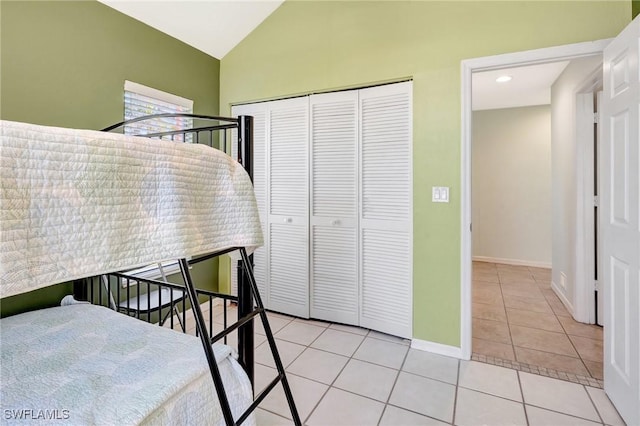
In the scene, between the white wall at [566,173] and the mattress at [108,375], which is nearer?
the mattress at [108,375]

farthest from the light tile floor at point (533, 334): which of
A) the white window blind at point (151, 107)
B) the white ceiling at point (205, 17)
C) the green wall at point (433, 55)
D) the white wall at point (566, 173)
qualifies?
the white ceiling at point (205, 17)

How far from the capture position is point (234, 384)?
1.29m

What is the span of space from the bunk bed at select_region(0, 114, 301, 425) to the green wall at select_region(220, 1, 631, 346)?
1380 millimetres

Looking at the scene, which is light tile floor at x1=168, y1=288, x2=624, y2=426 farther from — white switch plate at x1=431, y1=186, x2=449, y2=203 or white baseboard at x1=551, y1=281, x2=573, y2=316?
white baseboard at x1=551, y1=281, x2=573, y2=316

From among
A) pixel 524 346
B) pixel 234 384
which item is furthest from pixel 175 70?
pixel 524 346

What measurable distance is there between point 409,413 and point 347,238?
52.6 inches

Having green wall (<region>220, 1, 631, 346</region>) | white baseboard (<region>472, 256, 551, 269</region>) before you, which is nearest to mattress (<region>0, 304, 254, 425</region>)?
green wall (<region>220, 1, 631, 346</region>)

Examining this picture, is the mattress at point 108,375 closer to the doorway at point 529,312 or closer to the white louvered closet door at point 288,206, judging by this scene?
the white louvered closet door at point 288,206

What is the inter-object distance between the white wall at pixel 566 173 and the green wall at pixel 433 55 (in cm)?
94

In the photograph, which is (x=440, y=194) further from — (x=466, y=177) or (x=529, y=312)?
(x=529, y=312)

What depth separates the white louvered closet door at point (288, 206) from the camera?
2.79 metres

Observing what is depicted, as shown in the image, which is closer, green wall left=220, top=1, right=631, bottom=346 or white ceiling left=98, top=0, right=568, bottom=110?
green wall left=220, top=1, right=631, bottom=346

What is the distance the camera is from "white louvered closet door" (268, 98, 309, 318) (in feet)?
9.16

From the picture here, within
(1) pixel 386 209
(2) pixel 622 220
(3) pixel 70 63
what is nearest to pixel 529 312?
(2) pixel 622 220
